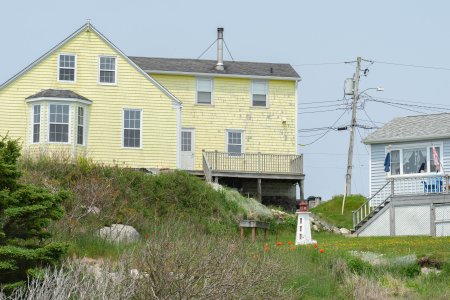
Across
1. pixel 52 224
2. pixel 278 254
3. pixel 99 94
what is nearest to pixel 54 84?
pixel 99 94

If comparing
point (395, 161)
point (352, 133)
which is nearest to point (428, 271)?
point (395, 161)

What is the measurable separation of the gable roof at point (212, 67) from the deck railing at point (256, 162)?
3.99 meters

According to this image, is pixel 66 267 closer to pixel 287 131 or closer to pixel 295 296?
pixel 295 296

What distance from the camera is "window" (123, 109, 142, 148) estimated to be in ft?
134

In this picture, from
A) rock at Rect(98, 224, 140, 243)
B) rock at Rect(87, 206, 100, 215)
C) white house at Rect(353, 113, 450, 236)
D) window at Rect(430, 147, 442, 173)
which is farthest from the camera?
window at Rect(430, 147, 442, 173)

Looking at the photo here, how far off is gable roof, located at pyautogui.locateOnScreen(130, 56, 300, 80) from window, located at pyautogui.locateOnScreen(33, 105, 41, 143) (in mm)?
6378

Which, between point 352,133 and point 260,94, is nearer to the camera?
point 260,94

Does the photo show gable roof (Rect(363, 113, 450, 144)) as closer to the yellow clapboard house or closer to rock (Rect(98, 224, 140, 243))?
the yellow clapboard house

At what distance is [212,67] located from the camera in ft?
152

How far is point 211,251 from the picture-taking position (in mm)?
17719

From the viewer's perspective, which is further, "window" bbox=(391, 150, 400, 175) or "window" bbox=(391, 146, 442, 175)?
"window" bbox=(391, 150, 400, 175)

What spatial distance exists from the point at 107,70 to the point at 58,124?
328 cm

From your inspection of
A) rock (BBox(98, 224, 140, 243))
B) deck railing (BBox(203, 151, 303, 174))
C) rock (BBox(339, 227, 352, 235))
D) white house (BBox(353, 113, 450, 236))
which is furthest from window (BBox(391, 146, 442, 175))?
rock (BBox(98, 224, 140, 243))

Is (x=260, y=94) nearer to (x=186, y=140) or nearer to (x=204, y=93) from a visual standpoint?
(x=204, y=93)
